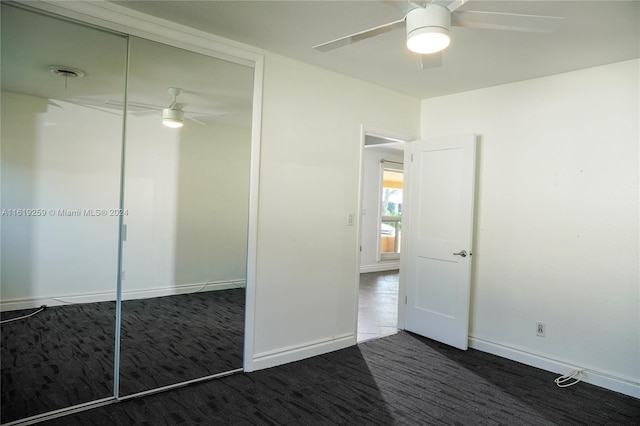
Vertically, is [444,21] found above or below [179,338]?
above

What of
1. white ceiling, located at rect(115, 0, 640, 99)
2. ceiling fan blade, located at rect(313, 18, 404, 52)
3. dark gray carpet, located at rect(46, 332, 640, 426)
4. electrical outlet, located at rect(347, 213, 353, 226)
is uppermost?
white ceiling, located at rect(115, 0, 640, 99)

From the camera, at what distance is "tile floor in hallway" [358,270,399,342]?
4.31 m

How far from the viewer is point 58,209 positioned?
2.55 m

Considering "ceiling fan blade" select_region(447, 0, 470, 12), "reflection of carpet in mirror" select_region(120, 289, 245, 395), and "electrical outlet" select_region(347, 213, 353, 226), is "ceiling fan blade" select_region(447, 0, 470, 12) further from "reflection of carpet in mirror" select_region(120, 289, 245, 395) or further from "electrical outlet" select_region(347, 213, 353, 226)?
"reflection of carpet in mirror" select_region(120, 289, 245, 395)

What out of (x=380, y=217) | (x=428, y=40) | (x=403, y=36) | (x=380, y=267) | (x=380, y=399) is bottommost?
(x=380, y=399)

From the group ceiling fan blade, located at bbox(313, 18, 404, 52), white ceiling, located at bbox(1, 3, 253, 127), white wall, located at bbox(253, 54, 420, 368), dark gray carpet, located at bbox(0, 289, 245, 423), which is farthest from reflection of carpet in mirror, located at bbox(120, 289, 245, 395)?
ceiling fan blade, located at bbox(313, 18, 404, 52)

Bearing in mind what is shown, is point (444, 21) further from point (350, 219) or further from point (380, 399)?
point (380, 399)

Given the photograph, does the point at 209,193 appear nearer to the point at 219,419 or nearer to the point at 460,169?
the point at 219,419

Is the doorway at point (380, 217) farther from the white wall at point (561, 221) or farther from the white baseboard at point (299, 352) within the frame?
the white wall at point (561, 221)

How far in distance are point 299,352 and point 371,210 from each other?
16.5 feet

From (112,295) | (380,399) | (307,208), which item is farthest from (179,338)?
(380,399)

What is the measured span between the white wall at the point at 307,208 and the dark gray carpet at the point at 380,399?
0.34m

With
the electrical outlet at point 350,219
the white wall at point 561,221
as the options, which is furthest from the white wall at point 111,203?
the white wall at point 561,221

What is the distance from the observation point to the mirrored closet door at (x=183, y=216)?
8.81 ft
